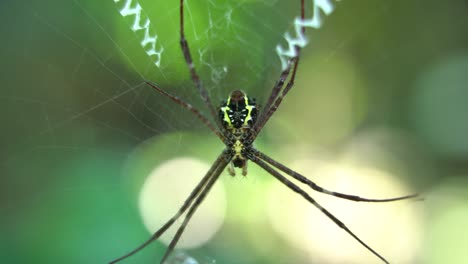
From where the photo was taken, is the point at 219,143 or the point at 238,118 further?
the point at 219,143

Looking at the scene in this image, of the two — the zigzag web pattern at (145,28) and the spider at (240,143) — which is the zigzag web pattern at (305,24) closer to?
the spider at (240,143)

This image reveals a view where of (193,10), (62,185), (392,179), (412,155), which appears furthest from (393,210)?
(62,185)

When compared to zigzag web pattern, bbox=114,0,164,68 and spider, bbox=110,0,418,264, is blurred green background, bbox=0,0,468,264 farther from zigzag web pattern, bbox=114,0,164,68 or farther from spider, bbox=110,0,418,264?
spider, bbox=110,0,418,264

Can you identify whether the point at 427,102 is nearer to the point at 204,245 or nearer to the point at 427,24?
the point at 427,24

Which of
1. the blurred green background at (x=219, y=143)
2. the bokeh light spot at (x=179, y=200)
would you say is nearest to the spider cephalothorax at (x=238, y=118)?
the blurred green background at (x=219, y=143)

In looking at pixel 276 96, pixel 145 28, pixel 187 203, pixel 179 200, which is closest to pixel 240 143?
pixel 276 96

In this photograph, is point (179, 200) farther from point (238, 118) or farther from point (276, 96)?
point (276, 96)
